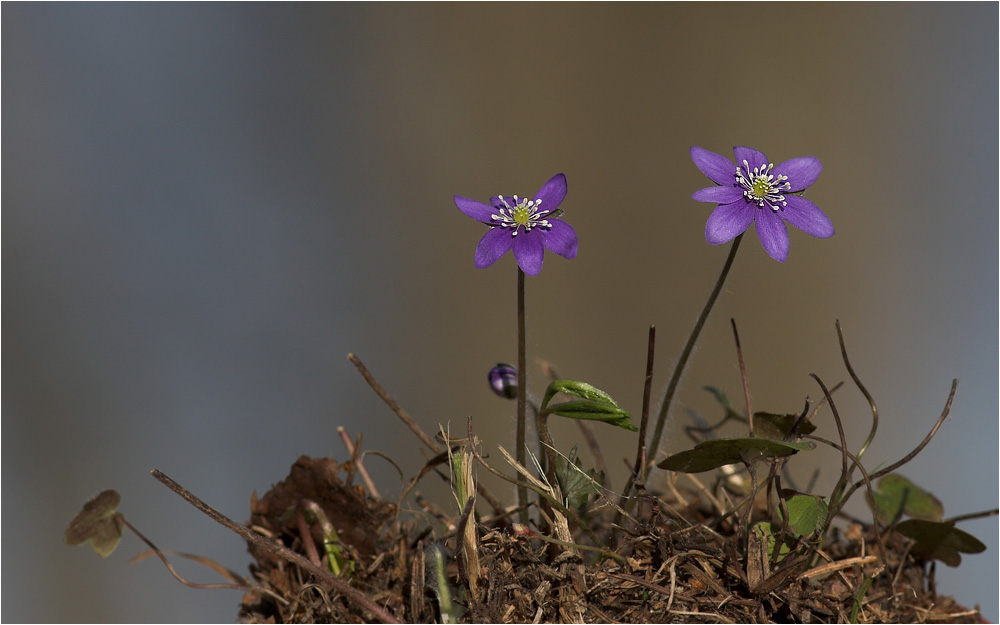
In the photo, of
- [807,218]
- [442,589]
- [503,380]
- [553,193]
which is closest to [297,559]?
[442,589]

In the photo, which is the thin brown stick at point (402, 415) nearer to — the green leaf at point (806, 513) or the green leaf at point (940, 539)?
the green leaf at point (806, 513)

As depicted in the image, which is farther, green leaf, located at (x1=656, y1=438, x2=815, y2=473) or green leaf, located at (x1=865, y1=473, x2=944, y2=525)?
green leaf, located at (x1=865, y1=473, x2=944, y2=525)

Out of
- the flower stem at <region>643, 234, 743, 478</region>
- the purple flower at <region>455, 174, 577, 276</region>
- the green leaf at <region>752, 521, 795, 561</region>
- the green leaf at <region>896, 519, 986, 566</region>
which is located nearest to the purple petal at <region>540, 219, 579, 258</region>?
the purple flower at <region>455, 174, 577, 276</region>

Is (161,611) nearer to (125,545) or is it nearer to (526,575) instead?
(125,545)

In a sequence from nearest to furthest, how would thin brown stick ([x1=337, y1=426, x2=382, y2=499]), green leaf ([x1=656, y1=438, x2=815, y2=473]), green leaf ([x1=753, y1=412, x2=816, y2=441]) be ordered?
green leaf ([x1=656, y1=438, x2=815, y2=473]) → green leaf ([x1=753, y1=412, x2=816, y2=441]) → thin brown stick ([x1=337, y1=426, x2=382, y2=499])

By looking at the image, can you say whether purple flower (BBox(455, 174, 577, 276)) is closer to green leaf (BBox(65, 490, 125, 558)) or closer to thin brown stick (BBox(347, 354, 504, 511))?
thin brown stick (BBox(347, 354, 504, 511))

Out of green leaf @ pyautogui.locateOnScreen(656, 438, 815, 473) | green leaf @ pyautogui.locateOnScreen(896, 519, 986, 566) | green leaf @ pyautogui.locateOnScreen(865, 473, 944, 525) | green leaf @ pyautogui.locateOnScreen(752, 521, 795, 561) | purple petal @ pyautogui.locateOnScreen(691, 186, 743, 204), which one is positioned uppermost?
purple petal @ pyautogui.locateOnScreen(691, 186, 743, 204)

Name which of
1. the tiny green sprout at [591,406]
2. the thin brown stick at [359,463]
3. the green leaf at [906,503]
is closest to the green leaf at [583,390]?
the tiny green sprout at [591,406]
